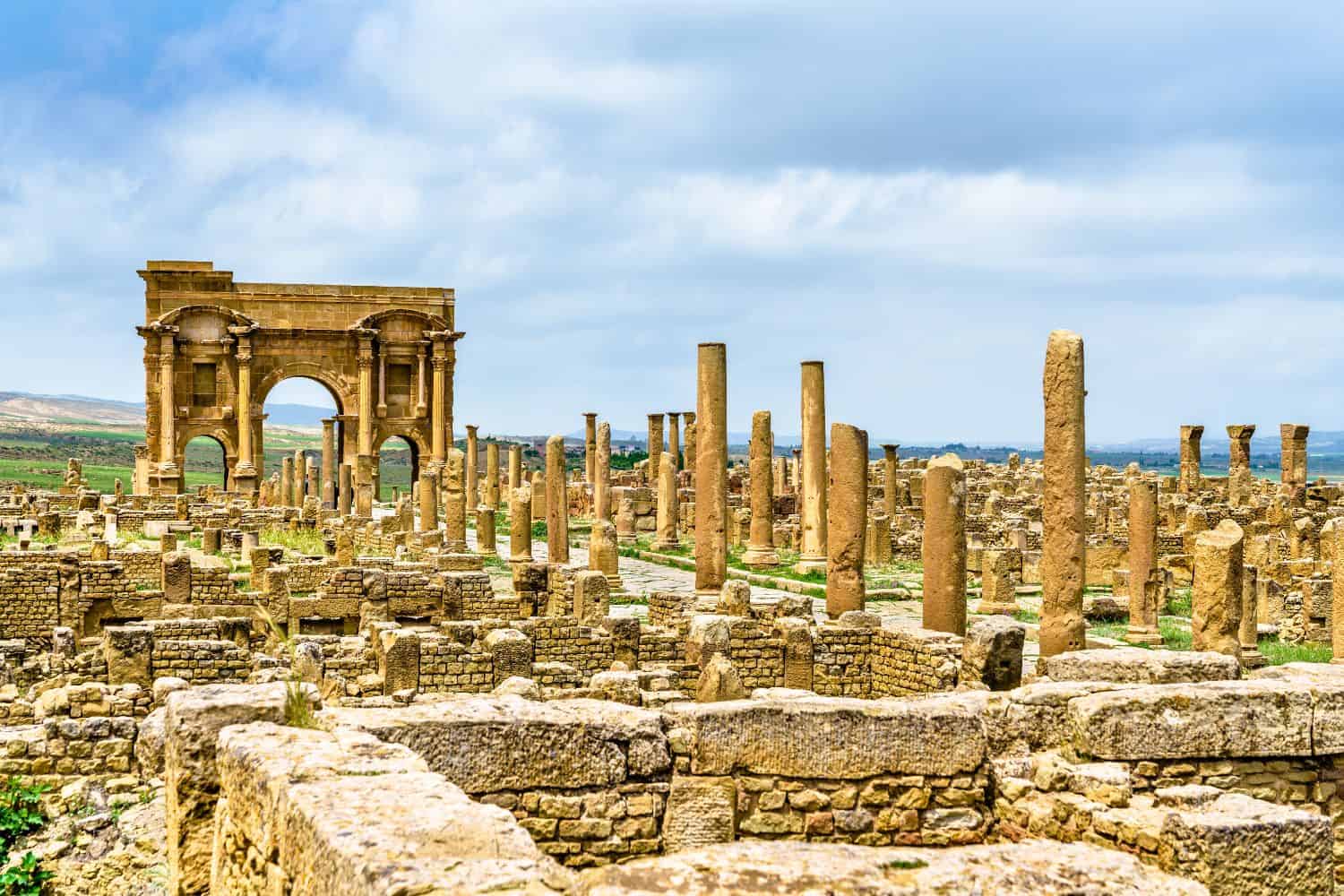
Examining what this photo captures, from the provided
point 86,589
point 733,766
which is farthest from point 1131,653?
point 86,589

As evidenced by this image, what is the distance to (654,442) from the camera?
50.2 metres

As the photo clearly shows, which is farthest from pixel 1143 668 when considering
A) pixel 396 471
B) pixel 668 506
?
pixel 396 471

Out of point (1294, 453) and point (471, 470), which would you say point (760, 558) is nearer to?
point (471, 470)

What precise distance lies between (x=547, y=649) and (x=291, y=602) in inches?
228

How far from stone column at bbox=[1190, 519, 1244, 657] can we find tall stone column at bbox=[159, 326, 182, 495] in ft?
123

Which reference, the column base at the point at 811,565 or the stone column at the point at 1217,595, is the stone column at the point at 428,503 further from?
the stone column at the point at 1217,595

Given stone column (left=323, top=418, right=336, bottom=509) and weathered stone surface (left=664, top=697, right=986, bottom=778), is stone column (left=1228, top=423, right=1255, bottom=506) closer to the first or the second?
stone column (left=323, top=418, right=336, bottom=509)

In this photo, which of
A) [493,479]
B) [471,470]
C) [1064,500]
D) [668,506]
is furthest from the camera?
[493,479]

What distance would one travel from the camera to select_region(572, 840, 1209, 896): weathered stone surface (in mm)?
3449

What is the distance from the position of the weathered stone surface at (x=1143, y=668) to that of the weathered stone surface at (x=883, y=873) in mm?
2971

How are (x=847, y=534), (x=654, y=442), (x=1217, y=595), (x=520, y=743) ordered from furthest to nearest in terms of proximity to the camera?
(x=654, y=442) → (x=847, y=534) → (x=1217, y=595) → (x=520, y=743)

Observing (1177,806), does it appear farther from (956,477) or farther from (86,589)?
(86,589)

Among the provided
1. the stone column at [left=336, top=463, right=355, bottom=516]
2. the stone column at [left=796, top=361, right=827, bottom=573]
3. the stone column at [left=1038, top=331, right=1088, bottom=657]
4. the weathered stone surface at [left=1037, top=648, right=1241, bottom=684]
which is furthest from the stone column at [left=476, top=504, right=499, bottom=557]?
the weathered stone surface at [left=1037, top=648, right=1241, bottom=684]

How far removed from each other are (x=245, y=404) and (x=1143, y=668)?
4164 centimetres
